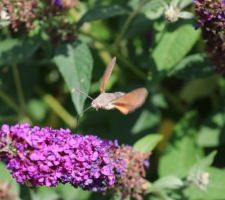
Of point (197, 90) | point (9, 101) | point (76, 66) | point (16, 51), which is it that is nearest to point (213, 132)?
point (197, 90)

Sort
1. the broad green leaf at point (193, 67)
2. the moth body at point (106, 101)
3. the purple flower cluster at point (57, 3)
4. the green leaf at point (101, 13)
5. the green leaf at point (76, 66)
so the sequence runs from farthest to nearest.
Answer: the broad green leaf at point (193, 67)
the green leaf at point (101, 13)
the purple flower cluster at point (57, 3)
the green leaf at point (76, 66)
the moth body at point (106, 101)

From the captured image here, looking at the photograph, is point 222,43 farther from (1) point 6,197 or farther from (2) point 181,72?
(1) point 6,197

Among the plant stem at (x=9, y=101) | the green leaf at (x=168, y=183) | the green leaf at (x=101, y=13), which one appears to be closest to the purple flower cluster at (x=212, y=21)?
the green leaf at (x=101, y=13)

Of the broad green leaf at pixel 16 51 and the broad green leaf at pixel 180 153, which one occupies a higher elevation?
the broad green leaf at pixel 16 51

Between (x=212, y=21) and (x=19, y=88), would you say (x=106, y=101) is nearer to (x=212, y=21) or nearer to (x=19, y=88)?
(x=212, y=21)

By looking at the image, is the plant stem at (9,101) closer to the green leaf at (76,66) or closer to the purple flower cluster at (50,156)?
the green leaf at (76,66)
